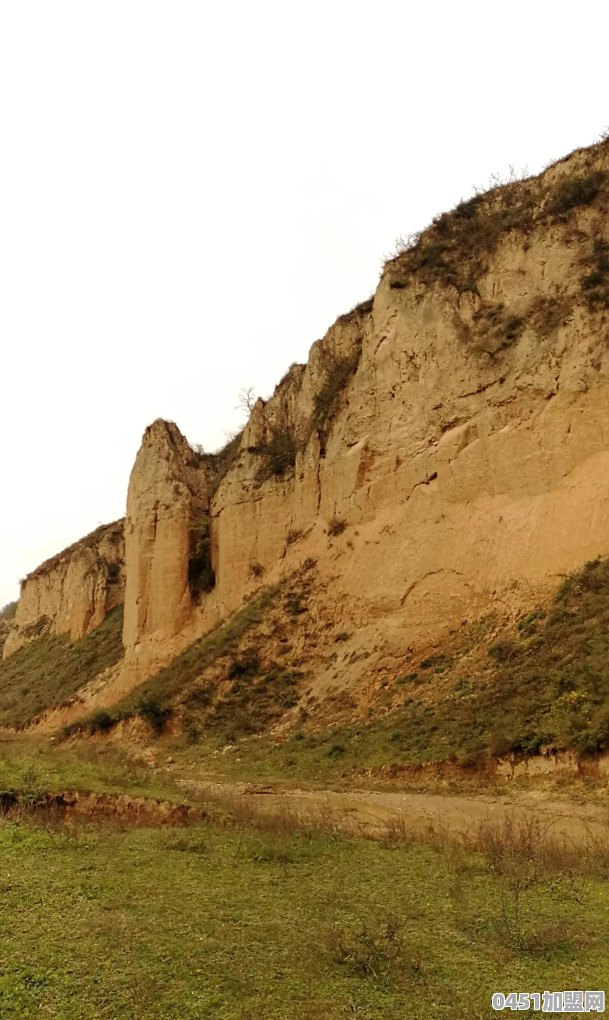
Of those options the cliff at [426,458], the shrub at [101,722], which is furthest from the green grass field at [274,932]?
the shrub at [101,722]

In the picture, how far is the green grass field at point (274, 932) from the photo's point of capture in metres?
3.98

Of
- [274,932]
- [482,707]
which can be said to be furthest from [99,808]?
[482,707]

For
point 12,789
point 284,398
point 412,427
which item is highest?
→ point 284,398

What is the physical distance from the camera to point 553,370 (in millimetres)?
19312

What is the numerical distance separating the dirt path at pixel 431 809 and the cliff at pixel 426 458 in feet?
21.6

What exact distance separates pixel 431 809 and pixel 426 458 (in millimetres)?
12168

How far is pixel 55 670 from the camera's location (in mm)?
36688

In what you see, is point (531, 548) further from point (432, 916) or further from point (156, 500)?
point (156, 500)

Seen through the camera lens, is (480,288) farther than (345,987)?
Yes

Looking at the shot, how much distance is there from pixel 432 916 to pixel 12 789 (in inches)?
237

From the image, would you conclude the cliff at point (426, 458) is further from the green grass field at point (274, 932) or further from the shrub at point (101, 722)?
the green grass field at point (274, 932)

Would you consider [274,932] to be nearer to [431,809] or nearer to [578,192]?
[431,809]

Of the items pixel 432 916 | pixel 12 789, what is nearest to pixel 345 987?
pixel 432 916

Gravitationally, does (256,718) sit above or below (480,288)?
below
